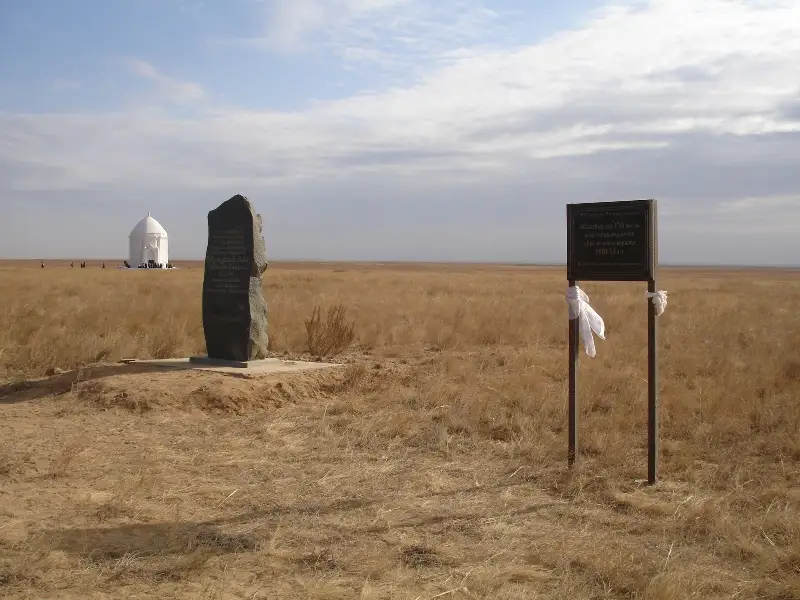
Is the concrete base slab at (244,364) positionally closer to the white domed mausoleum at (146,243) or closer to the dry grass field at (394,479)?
the dry grass field at (394,479)

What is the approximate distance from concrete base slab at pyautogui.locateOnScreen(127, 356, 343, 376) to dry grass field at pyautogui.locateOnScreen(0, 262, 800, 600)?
0.40 m

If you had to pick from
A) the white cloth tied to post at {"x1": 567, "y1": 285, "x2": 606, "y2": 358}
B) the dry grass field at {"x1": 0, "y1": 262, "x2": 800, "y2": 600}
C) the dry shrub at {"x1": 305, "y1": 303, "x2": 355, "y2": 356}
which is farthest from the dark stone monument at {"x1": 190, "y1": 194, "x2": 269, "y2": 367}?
the white cloth tied to post at {"x1": 567, "y1": 285, "x2": 606, "y2": 358}

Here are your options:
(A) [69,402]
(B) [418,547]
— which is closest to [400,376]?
(A) [69,402]

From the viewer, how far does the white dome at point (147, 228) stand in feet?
189

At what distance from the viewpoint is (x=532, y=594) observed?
428 centimetres

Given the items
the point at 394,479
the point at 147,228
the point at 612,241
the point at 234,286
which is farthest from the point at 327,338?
the point at 147,228

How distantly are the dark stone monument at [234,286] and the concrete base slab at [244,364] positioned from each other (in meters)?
0.05

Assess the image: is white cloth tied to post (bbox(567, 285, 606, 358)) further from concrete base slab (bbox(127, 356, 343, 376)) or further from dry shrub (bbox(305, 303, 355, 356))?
dry shrub (bbox(305, 303, 355, 356))

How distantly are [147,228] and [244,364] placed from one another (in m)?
50.1

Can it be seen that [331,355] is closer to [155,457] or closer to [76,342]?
[76,342]

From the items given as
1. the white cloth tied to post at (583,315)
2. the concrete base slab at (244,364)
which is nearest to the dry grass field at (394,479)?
the concrete base slab at (244,364)

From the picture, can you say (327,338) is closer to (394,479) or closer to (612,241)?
(394,479)

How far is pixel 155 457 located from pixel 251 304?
412 cm

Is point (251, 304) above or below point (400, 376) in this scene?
above
